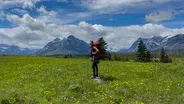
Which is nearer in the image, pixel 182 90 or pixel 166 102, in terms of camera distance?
pixel 166 102

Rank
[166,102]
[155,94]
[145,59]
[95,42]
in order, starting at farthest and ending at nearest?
[145,59], [95,42], [155,94], [166,102]

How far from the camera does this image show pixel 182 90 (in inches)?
826

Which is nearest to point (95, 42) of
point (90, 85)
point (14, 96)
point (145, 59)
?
point (90, 85)

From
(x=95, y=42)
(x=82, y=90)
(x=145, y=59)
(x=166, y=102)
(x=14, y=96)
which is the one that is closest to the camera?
(x=166, y=102)

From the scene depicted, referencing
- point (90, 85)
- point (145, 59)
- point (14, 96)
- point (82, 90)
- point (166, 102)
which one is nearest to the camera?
point (166, 102)

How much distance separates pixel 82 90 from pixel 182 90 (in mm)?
6703

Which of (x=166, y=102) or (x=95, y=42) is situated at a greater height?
(x=95, y=42)

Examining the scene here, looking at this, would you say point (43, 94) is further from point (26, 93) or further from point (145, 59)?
point (145, 59)

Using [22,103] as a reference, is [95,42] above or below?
above

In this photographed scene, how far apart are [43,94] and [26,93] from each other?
4.39 ft

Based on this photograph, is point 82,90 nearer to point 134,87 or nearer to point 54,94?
point 54,94

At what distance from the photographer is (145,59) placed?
134 metres

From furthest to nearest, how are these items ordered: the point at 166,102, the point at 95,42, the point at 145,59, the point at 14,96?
the point at 145,59 < the point at 95,42 < the point at 14,96 < the point at 166,102

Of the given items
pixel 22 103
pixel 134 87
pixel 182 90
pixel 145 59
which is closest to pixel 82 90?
pixel 134 87
